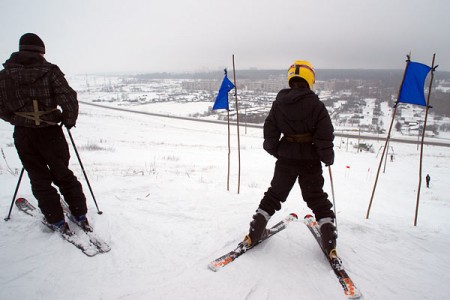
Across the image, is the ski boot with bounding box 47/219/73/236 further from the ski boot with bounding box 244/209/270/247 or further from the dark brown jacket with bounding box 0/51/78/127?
the ski boot with bounding box 244/209/270/247

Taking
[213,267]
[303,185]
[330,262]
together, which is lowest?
[330,262]

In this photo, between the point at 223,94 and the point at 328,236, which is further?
the point at 223,94

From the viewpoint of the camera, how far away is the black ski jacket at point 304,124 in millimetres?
3056

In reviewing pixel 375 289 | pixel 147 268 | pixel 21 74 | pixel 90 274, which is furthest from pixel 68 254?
pixel 375 289

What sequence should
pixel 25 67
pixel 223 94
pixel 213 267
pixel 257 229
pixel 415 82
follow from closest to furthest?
1. pixel 213 267
2. pixel 25 67
3. pixel 257 229
4. pixel 415 82
5. pixel 223 94

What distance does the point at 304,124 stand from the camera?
312cm

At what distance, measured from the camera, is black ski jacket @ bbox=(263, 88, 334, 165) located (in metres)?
3.06

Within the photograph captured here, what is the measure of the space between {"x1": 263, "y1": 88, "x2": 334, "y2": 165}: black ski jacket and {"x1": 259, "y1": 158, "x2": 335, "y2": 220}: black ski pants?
110mm

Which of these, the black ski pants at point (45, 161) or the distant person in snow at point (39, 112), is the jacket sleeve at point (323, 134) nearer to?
the distant person in snow at point (39, 112)

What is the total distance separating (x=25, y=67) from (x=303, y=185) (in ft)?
12.1

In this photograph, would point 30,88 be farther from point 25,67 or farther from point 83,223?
point 83,223

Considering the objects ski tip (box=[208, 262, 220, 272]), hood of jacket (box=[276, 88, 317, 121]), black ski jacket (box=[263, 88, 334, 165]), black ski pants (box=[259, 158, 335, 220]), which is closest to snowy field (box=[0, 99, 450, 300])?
ski tip (box=[208, 262, 220, 272])

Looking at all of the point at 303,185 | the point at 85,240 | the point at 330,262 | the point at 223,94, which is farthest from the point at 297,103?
the point at 85,240

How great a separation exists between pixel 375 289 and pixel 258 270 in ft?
4.10
